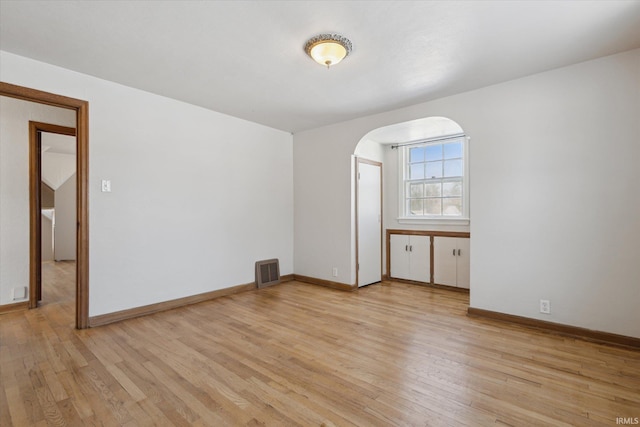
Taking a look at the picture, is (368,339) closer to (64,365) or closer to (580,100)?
(64,365)

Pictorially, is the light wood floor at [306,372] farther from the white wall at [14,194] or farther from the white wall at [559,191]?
the white wall at [14,194]

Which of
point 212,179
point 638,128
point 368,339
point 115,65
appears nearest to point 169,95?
point 115,65

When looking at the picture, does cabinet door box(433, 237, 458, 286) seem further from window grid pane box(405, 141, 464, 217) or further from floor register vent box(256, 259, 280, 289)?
floor register vent box(256, 259, 280, 289)

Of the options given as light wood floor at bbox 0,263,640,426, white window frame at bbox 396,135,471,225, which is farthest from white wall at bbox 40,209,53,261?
white window frame at bbox 396,135,471,225

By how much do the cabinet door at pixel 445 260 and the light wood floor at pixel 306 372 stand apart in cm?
123

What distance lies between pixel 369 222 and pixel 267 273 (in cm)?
186

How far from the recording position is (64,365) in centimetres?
224

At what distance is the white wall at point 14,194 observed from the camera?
11.4 ft

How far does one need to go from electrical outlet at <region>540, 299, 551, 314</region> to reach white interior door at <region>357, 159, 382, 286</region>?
232 centimetres

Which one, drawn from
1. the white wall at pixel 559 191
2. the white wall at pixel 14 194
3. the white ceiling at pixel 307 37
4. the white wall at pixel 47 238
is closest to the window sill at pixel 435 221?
the white wall at pixel 559 191

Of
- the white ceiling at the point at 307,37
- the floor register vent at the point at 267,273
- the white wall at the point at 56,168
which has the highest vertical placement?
the white ceiling at the point at 307,37

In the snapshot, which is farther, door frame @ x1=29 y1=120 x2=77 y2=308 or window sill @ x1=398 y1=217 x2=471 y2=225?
window sill @ x1=398 y1=217 x2=471 y2=225

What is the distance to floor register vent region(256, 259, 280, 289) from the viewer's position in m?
4.64

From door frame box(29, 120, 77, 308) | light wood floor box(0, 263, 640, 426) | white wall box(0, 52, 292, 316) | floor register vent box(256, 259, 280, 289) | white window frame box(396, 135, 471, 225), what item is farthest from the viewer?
floor register vent box(256, 259, 280, 289)
